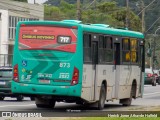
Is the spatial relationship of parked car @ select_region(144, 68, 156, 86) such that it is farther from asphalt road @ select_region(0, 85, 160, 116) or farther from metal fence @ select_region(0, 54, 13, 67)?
asphalt road @ select_region(0, 85, 160, 116)

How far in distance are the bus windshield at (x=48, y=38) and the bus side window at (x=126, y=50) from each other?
16.0 feet

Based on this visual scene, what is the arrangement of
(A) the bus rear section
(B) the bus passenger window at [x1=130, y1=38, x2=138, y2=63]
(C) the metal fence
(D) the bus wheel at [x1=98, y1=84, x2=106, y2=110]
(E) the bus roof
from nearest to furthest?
(A) the bus rear section < (E) the bus roof < (D) the bus wheel at [x1=98, y1=84, x2=106, y2=110] < (B) the bus passenger window at [x1=130, y1=38, x2=138, y2=63] < (C) the metal fence

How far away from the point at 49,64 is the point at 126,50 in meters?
5.66

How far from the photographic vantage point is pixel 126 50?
89.5 ft

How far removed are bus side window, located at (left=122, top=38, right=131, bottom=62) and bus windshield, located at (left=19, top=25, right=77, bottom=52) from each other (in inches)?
192

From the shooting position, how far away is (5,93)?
3008cm

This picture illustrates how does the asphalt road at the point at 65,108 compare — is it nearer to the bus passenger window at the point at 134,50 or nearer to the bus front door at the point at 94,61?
the bus front door at the point at 94,61

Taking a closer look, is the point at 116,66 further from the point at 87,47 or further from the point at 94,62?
the point at 87,47

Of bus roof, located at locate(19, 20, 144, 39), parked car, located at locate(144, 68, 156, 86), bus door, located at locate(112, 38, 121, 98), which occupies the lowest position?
parked car, located at locate(144, 68, 156, 86)

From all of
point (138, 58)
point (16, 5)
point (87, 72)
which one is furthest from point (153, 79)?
point (87, 72)

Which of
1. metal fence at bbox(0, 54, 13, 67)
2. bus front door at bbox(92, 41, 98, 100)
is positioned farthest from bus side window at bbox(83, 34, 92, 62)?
metal fence at bbox(0, 54, 13, 67)

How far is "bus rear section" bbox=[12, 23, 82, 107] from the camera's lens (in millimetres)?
22281

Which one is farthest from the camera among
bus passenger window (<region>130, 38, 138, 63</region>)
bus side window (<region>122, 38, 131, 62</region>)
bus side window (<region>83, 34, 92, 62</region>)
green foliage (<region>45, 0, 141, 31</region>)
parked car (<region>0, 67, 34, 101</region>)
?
green foliage (<region>45, 0, 141, 31</region>)

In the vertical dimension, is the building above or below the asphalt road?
above
